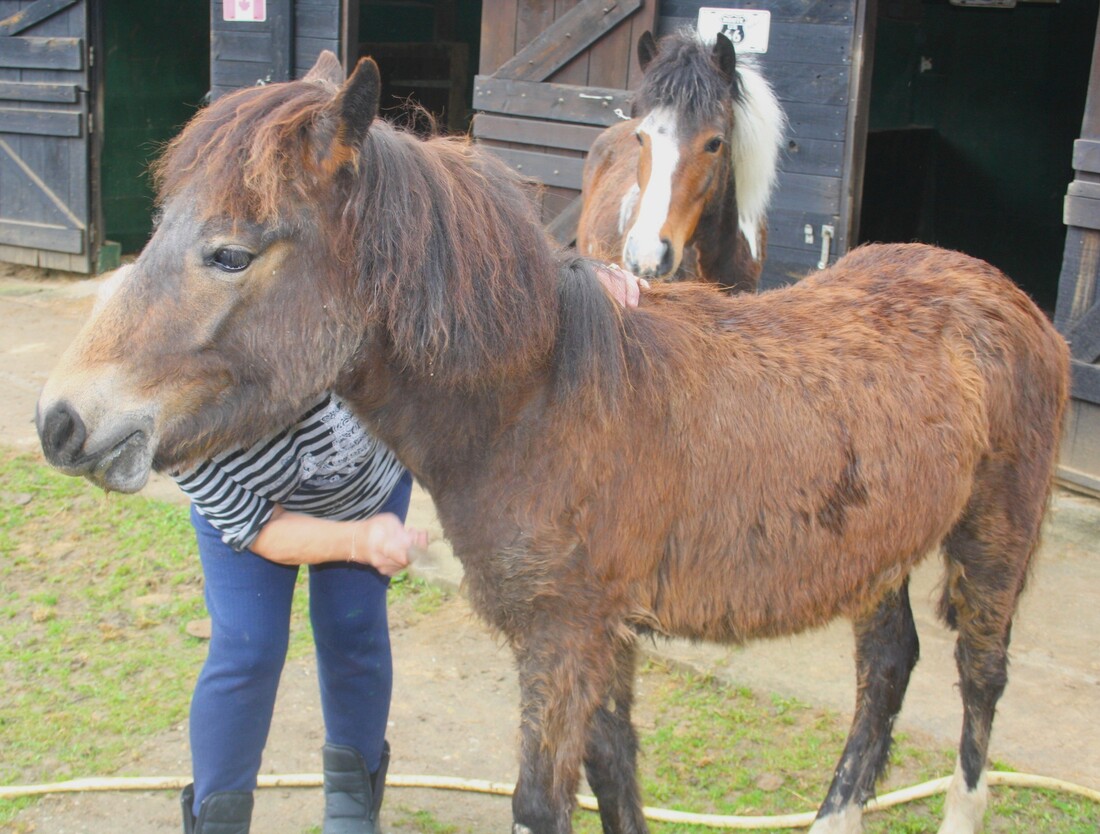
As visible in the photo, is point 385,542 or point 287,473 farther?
point 287,473

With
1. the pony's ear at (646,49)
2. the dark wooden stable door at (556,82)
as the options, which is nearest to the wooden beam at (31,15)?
the dark wooden stable door at (556,82)

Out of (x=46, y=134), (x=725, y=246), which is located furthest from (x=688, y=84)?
(x=46, y=134)

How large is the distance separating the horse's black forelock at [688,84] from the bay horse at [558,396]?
177 cm

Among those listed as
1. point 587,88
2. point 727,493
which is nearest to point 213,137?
point 727,493

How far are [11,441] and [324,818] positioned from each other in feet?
13.5

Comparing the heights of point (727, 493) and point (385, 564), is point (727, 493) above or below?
above

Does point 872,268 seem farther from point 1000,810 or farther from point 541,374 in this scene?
point 1000,810

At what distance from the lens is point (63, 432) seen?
1835mm

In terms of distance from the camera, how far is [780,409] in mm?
2447

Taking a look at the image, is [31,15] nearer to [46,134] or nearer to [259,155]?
[46,134]

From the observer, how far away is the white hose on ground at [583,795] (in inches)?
121

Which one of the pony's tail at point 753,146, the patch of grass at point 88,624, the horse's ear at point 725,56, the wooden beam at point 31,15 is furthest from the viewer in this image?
the wooden beam at point 31,15

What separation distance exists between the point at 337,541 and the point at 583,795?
1366 millimetres

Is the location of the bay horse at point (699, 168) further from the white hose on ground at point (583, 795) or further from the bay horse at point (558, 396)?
the white hose on ground at point (583, 795)
